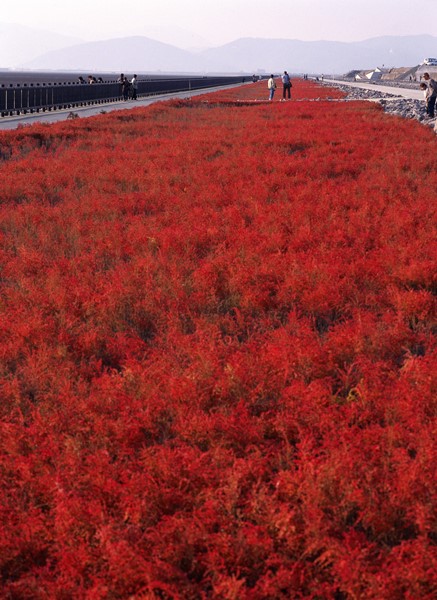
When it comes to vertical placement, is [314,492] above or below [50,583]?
above

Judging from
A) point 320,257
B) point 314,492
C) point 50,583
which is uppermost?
point 320,257

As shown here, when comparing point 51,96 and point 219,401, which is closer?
point 219,401

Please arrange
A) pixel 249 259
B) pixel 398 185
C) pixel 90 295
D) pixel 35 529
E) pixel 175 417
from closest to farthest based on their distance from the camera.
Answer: pixel 35 529 < pixel 175 417 < pixel 90 295 < pixel 249 259 < pixel 398 185

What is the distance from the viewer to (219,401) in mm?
5082

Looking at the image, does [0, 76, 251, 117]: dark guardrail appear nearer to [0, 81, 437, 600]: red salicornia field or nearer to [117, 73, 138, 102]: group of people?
[117, 73, 138, 102]: group of people

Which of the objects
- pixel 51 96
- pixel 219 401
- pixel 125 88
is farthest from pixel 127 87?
pixel 219 401

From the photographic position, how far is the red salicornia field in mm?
3432

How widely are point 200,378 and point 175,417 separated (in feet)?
1.61

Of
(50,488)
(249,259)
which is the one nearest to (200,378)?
(50,488)

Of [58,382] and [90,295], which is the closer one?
[58,382]

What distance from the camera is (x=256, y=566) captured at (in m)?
3.41

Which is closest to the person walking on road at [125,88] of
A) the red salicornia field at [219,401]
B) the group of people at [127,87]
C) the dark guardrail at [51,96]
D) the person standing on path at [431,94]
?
the group of people at [127,87]

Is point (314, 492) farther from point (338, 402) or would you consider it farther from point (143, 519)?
point (338, 402)

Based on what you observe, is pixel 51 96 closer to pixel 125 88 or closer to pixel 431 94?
pixel 125 88
